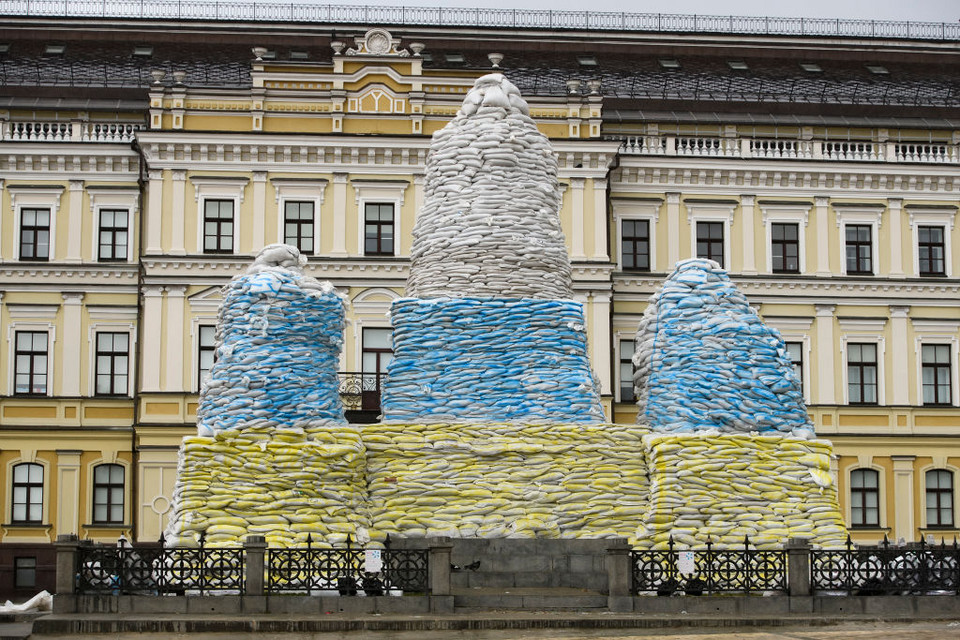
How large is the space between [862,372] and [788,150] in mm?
6567

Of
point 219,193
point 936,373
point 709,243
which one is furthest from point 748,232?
point 219,193

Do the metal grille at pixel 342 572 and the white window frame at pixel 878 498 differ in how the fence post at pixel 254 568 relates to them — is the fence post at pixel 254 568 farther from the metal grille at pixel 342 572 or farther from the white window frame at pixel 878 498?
the white window frame at pixel 878 498

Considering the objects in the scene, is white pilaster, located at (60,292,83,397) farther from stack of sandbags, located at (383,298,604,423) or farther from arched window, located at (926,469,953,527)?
arched window, located at (926,469,953,527)

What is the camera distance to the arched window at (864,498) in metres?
42.3

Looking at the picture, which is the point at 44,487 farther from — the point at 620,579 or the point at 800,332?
the point at 620,579

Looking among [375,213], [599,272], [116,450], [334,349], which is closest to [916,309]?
[599,272]

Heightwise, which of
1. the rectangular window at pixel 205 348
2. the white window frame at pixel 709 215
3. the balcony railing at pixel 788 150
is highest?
the balcony railing at pixel 788 150

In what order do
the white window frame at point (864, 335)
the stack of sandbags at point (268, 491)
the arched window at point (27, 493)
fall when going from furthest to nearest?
the white window frame at point (864, 335)
the arched window at point (27, 493)
the stack of sandbags at point (268, 491)

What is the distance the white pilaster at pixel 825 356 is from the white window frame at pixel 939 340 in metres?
2.35

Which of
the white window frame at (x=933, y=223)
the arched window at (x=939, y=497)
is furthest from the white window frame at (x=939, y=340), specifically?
the arched window at (x=939, y=497)

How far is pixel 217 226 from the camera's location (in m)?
42.0

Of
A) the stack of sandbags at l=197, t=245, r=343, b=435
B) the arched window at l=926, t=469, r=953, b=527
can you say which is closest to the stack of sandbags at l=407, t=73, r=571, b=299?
the stack of sandbags at l=197, t=245, r=343, b=435

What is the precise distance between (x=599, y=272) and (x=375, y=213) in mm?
6201

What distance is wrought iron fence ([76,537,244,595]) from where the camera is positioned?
18.6 meters
